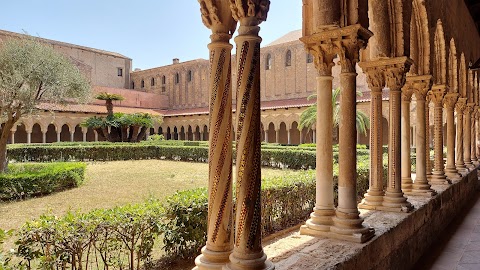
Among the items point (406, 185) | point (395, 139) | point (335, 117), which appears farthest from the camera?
point (335, 117)

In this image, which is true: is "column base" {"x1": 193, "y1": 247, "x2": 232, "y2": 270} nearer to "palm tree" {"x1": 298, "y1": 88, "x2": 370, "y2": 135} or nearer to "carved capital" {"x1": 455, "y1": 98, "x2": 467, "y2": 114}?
"carved capital" {"x1": 455, "y1": 98, "x2": 467, "y2": 114}

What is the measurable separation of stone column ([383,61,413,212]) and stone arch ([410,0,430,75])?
4.86ft

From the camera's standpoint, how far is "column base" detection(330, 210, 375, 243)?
131 inches

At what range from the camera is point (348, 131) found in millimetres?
3699

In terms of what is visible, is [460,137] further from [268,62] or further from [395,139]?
[268,62]

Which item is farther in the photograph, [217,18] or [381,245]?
[381,245]

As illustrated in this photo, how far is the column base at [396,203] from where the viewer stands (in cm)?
447

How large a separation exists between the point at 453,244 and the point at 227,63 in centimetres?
447

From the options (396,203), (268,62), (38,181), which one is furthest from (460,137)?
(268,62)

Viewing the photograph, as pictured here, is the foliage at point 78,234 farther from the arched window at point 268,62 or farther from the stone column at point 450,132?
the arched window at point 268,62

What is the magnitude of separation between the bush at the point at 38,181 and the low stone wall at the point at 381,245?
805cm

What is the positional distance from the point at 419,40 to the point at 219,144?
5493 mm

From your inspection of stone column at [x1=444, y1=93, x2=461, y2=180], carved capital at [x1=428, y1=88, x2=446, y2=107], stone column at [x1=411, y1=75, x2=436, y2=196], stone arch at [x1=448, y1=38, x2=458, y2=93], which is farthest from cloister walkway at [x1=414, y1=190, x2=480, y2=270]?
stone arch at [x1=448, y1=38, x2=458, y2=93]

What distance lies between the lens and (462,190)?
309 inches
